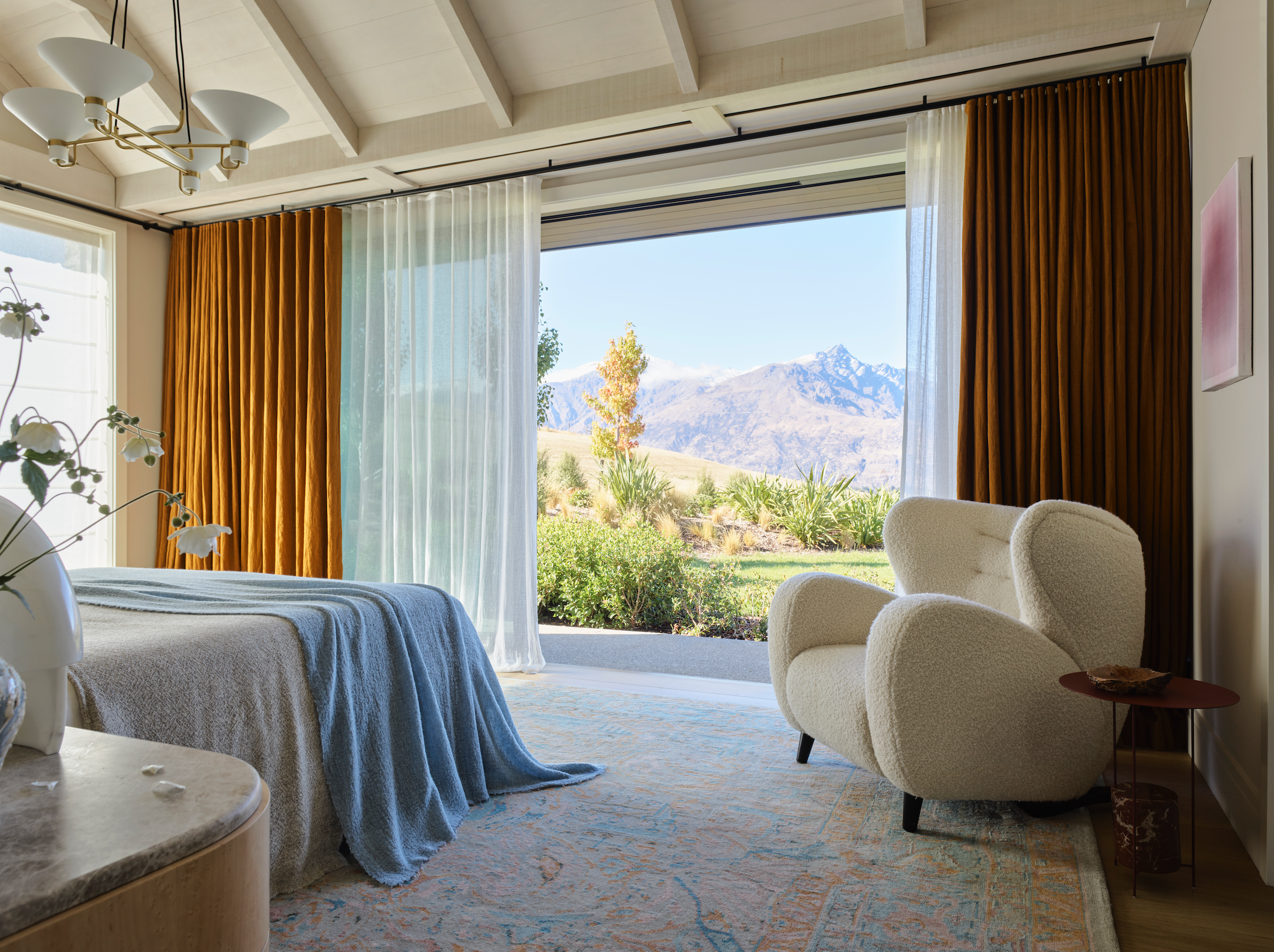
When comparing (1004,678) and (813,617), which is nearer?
(1004,678)

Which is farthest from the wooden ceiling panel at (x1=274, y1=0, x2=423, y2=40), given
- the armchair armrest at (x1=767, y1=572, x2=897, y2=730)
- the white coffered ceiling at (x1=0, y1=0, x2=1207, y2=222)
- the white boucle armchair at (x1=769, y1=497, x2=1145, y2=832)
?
the white boucle armchair at (x1=769, y1=497, x2=1145, y2=832)

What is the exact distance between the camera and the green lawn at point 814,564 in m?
7.79

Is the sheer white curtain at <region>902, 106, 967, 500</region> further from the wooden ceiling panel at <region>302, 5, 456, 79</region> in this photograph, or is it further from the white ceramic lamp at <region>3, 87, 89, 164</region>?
the white ceramic lamp at <region>3, 87, 89, 164</region>

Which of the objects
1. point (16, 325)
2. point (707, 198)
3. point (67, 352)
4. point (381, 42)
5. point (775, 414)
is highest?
point (381, 42)

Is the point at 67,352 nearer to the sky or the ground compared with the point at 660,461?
nearer to the sky

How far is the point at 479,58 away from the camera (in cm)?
341

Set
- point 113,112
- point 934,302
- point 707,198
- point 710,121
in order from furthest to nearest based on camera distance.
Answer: point 707,198
point 710,121
point 934,302
point 113,112

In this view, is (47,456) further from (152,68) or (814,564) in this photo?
(814,564)

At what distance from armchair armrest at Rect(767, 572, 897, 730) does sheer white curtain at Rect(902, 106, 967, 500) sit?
0.79 metres

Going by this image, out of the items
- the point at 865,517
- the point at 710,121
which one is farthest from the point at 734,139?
the point at 865,517

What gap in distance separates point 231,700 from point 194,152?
188 cm

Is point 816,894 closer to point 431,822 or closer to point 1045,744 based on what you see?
point 1045,744

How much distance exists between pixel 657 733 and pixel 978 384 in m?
1.80

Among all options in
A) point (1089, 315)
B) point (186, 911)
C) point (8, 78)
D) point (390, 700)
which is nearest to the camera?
point (186, 911)
